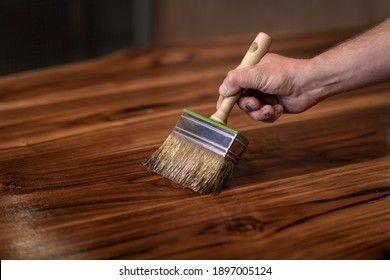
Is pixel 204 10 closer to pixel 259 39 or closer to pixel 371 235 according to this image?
pixel 259 39

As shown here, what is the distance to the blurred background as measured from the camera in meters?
2.46

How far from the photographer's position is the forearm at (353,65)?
47.6 inches

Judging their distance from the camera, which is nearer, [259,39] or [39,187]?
[39,187]

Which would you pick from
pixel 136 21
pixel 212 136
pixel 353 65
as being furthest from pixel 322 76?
pixel 136 21

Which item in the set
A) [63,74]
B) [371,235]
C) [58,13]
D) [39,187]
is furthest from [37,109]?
[58,13]

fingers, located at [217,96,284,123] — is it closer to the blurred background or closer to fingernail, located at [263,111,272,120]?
fingernail, located at [263,111,272,120]

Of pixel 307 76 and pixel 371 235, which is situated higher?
pixel 307 76

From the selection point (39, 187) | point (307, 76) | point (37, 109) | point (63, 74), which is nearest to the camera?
point (39, 187)

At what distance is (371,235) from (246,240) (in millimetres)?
177

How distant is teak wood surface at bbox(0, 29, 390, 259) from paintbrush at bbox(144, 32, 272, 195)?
2cm

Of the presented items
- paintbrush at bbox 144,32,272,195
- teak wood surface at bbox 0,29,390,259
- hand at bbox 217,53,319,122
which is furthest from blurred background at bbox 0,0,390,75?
paintbrush at bbox 144,32,272,195

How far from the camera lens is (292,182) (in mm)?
1187

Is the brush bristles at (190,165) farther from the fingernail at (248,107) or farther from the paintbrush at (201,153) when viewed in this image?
the fingernail at (248,107)

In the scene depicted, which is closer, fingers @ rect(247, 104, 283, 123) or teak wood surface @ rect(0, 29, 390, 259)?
teak wood surface @ rect(0, 29, 390, 259)
